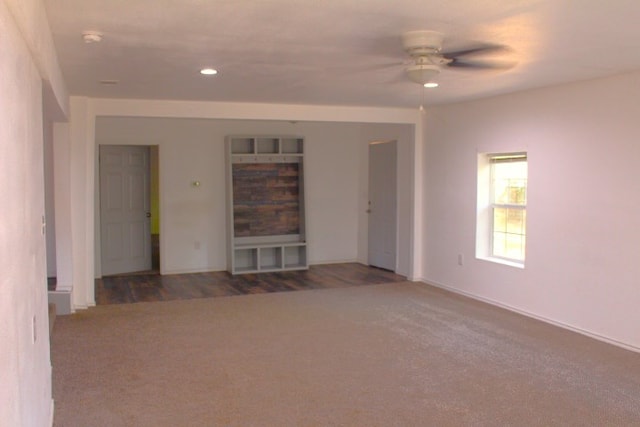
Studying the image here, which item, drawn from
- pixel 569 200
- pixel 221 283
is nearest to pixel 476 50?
pixel 569 200

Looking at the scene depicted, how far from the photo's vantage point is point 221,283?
7.64 meters

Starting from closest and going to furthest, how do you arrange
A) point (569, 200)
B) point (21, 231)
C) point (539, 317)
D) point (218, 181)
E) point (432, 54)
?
1. point (21, 231)
2. point (432, 54)
3. point (569, 200)
4. point (539, 317)
5. point (218, 181)

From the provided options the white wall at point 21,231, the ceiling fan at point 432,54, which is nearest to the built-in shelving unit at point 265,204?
the ceiling fan at point 432,54

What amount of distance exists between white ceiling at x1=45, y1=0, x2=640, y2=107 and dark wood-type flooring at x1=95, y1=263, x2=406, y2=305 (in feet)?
8.56

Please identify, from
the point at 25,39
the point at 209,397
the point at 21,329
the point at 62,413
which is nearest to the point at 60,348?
the point at 62,413

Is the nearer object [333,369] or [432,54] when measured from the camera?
[432,54]

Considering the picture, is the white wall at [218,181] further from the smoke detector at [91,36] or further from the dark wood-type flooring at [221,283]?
the smoke detector at [91,36]

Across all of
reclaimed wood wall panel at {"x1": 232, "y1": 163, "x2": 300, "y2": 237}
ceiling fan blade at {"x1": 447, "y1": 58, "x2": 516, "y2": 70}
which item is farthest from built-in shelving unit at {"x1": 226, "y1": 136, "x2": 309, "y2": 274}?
ceiling fan blade at {"x1": 447, "y1": 58, "x2": 516, "y2": 70}

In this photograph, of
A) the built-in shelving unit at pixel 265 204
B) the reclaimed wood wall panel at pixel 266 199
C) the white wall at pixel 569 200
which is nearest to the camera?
the white wall at pixel 569 200

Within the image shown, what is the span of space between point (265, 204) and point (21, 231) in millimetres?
6752

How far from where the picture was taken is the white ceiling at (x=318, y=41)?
9.37ft

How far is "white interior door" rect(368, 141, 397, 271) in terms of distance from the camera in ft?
27.6

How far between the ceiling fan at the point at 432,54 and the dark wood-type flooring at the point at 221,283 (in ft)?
13.2

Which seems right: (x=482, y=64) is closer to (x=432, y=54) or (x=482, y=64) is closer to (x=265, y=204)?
(x=432, y=54)
